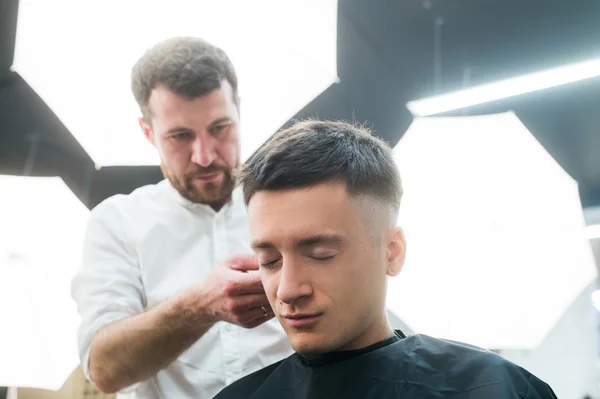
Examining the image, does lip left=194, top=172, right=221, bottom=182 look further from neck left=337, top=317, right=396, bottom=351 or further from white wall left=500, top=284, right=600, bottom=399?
white wall left=500, top=284, right=600, bottom=399

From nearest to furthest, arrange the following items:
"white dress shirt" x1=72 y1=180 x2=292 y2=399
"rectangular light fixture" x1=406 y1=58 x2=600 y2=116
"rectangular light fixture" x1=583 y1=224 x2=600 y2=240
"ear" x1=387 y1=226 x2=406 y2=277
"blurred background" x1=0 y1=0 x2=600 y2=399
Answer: "ear" x1=387 y1=226 x2=406 y2=277 → "white dress shirt" x1=72 y1=180 x2=292 y2=399 → "blurred background" x1=0 y1=0 x2=600 y2=399 → "rectangular light fixture" x1=406 y1=58 x2=600 y2=116 → "rectangular light fixture" x1=583 y1=224 x2=600 y2=240

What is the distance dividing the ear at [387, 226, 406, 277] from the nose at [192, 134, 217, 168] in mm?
613

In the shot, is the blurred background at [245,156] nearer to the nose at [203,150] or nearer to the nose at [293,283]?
the nose at [203,150]

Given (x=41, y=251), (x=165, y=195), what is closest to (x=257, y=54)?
(x=165, y=195)

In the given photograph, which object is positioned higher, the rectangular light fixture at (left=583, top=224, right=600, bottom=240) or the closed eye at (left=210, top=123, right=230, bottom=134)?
the closed eye at (left=210, top=123, right=230, bottom=134)

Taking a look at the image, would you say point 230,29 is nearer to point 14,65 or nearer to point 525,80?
point 14,65

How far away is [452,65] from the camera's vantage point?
124 inches

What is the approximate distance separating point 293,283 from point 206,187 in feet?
2.25

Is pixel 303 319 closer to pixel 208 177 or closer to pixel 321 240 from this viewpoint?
pixel 321 240

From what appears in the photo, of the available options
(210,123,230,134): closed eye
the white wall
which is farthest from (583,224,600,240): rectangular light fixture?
(210,123,230,134): closed eye

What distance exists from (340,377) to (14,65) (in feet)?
5.38

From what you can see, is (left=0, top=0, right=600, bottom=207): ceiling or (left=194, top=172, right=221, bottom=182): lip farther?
(left=0, top=0, right=600, bottom=207): ceiling

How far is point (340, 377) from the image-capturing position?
1075 millimetres

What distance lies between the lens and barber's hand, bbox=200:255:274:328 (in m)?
1.10
